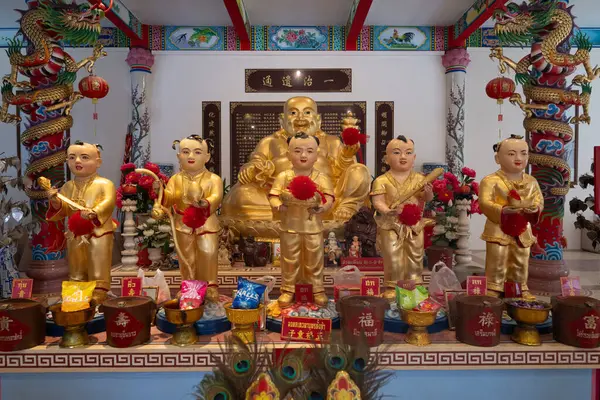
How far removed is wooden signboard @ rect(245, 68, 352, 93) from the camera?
5.80 meters

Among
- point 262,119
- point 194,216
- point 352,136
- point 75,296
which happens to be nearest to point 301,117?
point 352,136

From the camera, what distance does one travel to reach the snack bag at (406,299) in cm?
200

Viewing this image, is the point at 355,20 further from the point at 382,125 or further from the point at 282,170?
the point at 282,170

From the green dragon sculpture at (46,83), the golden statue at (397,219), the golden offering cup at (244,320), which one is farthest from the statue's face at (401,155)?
the green dragon sculpture at (46,83)

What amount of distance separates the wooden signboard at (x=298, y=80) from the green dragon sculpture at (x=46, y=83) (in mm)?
2516

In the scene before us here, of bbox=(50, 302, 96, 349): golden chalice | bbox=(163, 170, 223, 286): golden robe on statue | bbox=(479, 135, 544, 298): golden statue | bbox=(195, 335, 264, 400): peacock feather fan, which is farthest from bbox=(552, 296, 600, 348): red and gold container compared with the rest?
bbox=(50, 302, 96, 349): golden chalice

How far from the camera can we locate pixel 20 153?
5.80 meters

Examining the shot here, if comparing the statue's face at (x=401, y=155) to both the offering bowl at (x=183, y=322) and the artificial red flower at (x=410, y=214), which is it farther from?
the offering bowl at (x=183, y=322)

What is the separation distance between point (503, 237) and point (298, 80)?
4048mm

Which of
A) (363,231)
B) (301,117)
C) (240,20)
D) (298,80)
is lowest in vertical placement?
(363,231)

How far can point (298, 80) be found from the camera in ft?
19.1

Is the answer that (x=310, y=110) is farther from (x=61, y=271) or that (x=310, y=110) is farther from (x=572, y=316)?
(x=61, y=271)

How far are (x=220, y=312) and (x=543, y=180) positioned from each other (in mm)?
2858

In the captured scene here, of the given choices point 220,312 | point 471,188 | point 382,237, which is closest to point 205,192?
point 220,312
